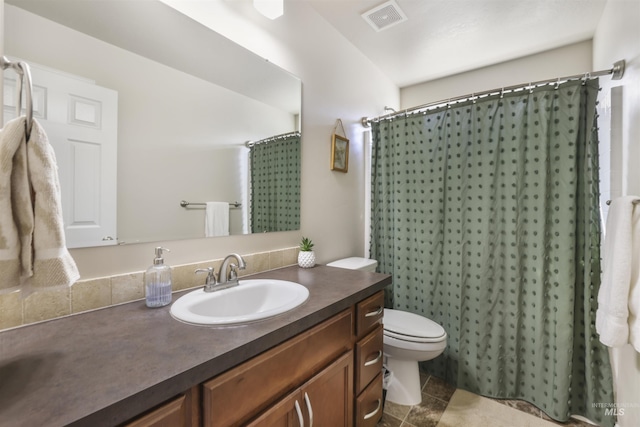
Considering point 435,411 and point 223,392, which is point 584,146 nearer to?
point 435,411

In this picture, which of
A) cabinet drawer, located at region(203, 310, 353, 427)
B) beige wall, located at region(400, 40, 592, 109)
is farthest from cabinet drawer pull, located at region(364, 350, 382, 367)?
beige wall, located at region(400, 40, 592, 109)

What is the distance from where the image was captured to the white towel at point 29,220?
557 mm

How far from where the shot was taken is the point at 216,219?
127 cm

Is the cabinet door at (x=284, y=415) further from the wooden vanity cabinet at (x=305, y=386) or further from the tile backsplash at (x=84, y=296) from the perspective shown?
the tile backsplash at (x=84, y=296)

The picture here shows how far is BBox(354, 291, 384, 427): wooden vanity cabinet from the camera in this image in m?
1.18

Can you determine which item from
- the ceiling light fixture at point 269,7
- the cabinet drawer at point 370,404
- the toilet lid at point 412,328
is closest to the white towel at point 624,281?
the toilet lid at point 412,328

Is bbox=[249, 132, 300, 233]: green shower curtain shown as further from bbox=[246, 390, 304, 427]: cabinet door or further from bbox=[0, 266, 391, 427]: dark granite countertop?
bbox=[246, 390, 304, 427]: cabinet door

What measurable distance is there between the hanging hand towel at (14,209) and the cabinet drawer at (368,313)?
1022 millimetres

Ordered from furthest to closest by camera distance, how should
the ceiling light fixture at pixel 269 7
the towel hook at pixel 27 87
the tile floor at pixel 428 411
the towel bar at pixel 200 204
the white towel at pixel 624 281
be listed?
the tile floor at pixel 428 411
the ceiling light fixture at pixel 269 7
the towel bar at pixel 200 204
the white towel at pixel 624 281
the towel hook at pixel 27 87

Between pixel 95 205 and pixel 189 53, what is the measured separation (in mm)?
728

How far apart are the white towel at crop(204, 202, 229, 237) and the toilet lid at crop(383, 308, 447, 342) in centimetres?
110

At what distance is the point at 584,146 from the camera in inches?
58.2

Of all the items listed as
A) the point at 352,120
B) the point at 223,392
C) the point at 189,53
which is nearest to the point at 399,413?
the point at 223,392

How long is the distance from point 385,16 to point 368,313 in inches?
71.8
